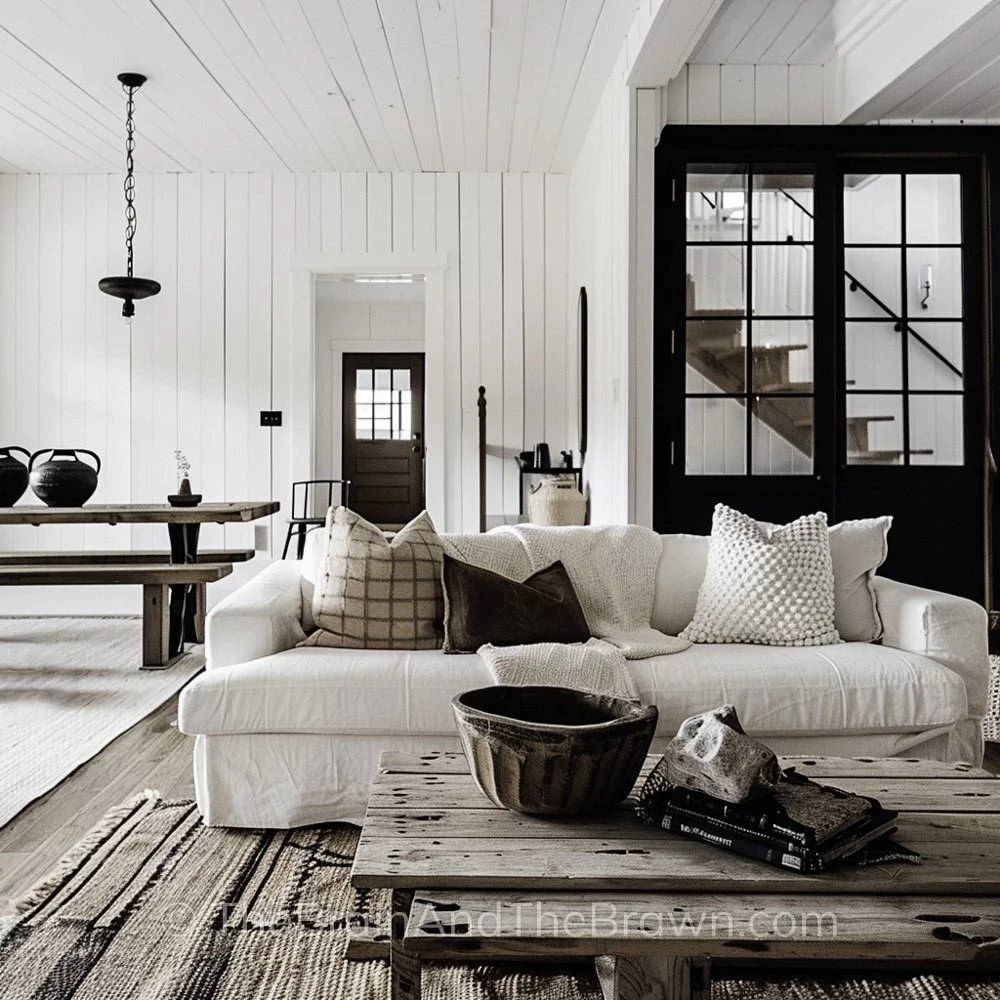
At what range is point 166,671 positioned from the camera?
4.36m

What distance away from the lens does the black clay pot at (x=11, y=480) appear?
4438 mm

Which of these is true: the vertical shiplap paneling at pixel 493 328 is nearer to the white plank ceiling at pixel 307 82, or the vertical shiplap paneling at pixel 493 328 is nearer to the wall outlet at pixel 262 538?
the white plank ceiling at pixel 307 82

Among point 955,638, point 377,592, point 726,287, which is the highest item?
point 726,287

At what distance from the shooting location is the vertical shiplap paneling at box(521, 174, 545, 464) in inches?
248

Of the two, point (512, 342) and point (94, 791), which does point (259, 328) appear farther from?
point (94, 791)

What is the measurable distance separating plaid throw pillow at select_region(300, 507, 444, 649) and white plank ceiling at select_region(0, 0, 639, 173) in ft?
7.89

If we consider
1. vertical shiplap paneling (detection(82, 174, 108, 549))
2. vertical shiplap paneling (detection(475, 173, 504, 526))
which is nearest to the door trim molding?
vertical shiplap paneling (detection(475, 173, 504, 526))

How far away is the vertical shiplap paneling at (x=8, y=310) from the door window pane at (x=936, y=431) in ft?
17.9

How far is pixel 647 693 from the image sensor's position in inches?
94.3

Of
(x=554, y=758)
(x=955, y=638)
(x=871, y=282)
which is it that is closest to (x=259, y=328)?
(x=871, y=282)

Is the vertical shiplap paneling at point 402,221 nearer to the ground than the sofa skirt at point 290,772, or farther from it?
farther from it

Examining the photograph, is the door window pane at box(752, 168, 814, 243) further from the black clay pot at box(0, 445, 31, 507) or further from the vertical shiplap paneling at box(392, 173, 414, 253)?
the black clay pot at box(0, 445, 31, 507)

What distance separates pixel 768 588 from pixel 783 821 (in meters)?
1.56

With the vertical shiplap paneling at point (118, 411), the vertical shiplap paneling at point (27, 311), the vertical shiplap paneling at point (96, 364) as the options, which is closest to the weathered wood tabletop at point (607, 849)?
the vertical shiplap paneling at point (118, 411)
